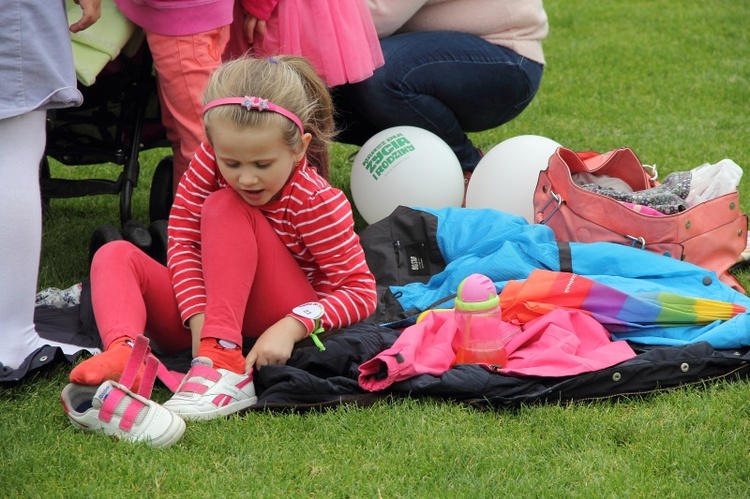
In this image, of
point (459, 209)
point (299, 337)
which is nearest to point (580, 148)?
point (459, 209)

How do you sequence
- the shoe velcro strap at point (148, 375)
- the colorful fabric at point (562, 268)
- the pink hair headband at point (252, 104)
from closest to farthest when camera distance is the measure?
1. the shoe velcro strap at point (148, 375)
2. the pink hair headband at point (252, 104)
3. the colorful fabric at point (562, 268)

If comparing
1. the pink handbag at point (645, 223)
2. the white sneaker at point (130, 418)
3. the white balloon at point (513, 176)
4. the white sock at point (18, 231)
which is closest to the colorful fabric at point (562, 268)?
the pink handbag at point (645, 223)

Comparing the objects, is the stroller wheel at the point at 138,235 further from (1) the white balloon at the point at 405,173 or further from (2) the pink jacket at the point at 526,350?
(2) the pink jacket at the point at 526,350

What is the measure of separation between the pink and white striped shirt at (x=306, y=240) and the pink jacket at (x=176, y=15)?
0.62m

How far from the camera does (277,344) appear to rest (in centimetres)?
262

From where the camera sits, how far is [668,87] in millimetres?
6410

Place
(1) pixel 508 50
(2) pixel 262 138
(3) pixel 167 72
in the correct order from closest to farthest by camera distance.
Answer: (2) pixel 262 138 < (3) pixel 167 72 < (1) pixel 508 50

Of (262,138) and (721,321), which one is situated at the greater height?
(262,138)

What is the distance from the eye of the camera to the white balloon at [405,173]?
12.3 ft

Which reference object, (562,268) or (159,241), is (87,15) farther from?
(562,268)

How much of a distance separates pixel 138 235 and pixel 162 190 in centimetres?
50

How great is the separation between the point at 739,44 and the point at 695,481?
5.76 meters

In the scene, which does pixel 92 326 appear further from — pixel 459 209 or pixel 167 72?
pixel 459 209

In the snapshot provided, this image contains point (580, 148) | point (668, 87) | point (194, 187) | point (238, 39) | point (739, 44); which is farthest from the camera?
point (739, 44)
